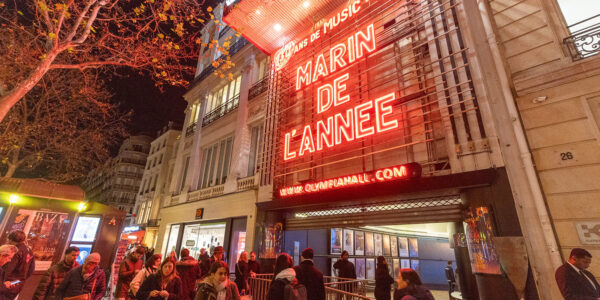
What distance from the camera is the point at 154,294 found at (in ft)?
12.9

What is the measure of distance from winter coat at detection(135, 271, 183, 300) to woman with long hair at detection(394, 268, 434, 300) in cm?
352

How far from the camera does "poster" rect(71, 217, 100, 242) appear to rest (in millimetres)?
9992

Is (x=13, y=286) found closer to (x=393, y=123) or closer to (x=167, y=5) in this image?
(x=167, y=5)

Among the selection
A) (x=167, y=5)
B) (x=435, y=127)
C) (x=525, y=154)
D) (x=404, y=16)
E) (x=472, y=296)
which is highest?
(x=404, y=16)

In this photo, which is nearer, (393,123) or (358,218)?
(393,123)

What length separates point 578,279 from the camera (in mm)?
4199

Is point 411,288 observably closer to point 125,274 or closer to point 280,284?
point 280,284

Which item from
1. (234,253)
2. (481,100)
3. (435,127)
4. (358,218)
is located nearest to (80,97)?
(234,253)

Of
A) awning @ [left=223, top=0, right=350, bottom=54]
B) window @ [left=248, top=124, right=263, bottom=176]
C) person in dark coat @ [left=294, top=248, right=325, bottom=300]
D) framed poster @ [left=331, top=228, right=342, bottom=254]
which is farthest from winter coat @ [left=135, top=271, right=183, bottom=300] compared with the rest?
awning @ [left=223, top=0, right=350, bottom=54]

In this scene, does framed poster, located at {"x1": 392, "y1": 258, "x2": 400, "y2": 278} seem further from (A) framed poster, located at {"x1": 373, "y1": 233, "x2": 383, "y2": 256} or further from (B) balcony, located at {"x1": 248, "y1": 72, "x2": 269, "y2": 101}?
(B) balcony, located at {"x1": 248, "y1": 72, "x2": 269, "y2": 101}

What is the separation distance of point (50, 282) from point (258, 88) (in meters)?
A: 12.0

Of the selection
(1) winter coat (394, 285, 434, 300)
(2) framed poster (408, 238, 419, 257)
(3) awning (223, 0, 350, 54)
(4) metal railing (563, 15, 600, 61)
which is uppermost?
(3) awning (223, 0, 350, 54)

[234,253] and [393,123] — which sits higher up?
[393,123]

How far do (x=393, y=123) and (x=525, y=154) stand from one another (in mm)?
3213
